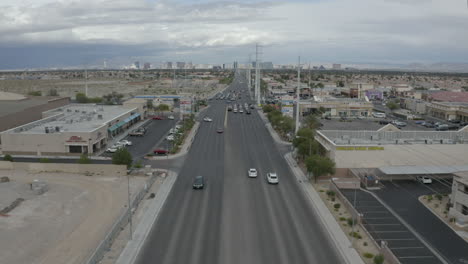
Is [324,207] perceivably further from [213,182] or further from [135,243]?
[135,243]

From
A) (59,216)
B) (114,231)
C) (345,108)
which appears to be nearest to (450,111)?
(345,108)

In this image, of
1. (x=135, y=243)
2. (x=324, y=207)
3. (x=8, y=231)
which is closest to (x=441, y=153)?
(x=324, y=207)

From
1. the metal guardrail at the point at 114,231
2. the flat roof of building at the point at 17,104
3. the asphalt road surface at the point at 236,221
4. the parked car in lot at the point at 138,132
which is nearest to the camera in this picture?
the metal guardrail at the point at 114,231

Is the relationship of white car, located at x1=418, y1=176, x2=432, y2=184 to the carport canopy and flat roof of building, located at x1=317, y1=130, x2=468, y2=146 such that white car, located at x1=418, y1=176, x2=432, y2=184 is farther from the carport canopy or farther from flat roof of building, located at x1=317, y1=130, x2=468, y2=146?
flat roof of building, located at x1=317, y1=130, x2=468, y2=146

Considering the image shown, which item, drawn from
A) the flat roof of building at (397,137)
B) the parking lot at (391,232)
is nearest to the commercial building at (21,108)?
the flat roof of building at (397,137)

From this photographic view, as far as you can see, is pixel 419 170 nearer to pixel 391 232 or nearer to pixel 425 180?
pixel 425 180

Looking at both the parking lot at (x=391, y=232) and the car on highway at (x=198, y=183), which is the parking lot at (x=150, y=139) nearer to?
the car on highway at (x=198, y=183)
